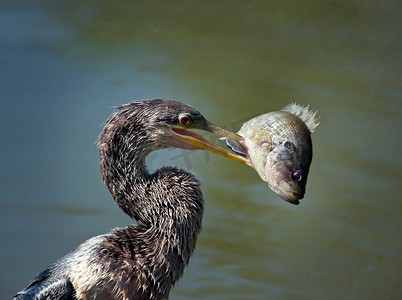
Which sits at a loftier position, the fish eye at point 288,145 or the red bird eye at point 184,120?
the red bird eye at point 184,120

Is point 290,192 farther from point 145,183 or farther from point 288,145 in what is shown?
point 145,183

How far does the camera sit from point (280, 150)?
4.25 meters

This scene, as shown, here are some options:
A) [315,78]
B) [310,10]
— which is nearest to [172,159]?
[315,78]

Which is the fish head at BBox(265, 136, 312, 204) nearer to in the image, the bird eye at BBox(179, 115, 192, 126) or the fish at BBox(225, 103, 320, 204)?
the fish at BBox(225, 103, 320, 204)

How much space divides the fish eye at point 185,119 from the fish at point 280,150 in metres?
0.28

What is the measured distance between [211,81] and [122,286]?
424 cm

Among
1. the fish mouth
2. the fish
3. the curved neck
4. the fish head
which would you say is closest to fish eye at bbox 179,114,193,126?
the curved neck

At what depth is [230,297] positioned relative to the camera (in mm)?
6000

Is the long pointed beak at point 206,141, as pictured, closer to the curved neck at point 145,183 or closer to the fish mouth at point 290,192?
the curved neck at point 145,183

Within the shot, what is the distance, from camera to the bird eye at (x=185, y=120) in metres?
4.29

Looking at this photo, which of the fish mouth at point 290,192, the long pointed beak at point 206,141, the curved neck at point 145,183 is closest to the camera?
the fish mouth at point 290,192

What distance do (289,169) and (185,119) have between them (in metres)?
0.67

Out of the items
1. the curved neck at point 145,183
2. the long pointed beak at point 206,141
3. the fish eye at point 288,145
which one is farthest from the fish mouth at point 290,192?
the curved neck at point 145,183

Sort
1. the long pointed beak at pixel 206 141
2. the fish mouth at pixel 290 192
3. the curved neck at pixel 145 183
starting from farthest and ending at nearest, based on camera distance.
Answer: the long pointed beak at pixel 206 141 < the curved neck at pixel 145 183 < the fish mouth at pixel 290 192
